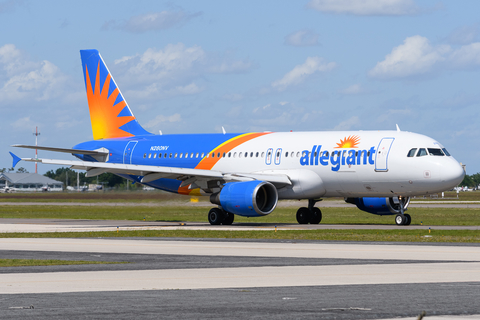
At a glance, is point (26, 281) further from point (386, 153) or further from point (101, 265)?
point (386, 153)

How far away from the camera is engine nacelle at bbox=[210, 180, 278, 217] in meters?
36.2

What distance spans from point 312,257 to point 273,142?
19784mm

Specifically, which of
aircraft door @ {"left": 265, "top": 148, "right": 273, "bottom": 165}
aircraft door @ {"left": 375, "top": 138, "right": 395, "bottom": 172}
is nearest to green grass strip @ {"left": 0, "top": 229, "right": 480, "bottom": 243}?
aircraft door @ {"left": 375, "top": 138, "right": 395, "bottom": 172}

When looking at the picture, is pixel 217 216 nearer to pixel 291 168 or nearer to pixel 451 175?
pixel 291 168

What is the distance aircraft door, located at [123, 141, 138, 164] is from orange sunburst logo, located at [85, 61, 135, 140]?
73.8 inches

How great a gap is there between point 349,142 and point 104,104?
17.7 metres

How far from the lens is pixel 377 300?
1279 cm

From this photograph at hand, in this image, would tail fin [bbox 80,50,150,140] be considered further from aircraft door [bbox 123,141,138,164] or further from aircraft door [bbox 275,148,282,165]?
aircraft door [bbox 275,148,282,165]

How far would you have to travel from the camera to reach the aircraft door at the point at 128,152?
45.9 metres

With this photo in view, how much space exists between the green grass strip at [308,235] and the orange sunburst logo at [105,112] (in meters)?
17.0

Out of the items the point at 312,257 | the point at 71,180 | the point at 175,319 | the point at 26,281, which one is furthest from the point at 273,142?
the point at 71,180

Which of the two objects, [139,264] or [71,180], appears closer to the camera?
[139,264]

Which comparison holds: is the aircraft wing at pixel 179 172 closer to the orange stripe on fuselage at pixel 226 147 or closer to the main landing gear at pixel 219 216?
the main landing gear at pixel 219 216

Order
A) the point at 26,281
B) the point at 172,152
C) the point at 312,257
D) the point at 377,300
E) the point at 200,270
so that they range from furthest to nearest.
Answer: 1. the point at 172,152
2. the point at 312,257
3. the point at 200,270
4. the point at 26,281
5. the point at 377,300
